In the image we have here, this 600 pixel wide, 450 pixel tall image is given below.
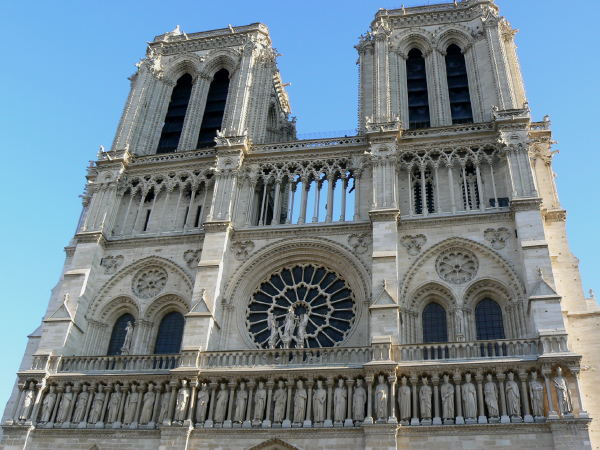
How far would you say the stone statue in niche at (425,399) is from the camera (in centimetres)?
1850

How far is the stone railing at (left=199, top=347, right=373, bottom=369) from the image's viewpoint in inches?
799

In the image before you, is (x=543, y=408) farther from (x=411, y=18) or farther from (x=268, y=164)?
(x=411, y=18)

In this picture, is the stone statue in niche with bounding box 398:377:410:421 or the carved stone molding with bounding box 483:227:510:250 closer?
the stone statue in niche with bounding box 398:377:410:421

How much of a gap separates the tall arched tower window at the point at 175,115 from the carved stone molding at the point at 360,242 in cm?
1092

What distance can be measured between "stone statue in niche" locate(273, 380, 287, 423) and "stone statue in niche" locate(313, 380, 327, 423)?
0.96 metres

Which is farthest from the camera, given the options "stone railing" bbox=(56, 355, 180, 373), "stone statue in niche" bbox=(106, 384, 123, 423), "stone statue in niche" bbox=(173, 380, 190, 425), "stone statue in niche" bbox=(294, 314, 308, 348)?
"stone railing" bbox=(56, 355, 180, 373)

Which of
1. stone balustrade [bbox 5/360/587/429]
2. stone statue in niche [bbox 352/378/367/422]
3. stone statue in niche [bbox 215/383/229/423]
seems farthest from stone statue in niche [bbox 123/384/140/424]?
stone statue in niche [bbox 352/378/367/422]

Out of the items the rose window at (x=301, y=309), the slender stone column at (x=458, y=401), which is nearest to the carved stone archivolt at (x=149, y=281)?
the rose window at (x=301, y=309)

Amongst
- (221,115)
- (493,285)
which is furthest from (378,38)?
(493,285)

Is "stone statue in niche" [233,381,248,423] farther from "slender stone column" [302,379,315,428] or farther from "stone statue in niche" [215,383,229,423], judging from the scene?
"slender stone column" [302,379,315,428]

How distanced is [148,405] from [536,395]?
11.7m

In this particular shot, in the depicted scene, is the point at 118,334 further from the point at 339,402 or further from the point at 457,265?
the point at 457,265

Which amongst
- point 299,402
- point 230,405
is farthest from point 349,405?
point 230,405

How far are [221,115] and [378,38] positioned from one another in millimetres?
8297
